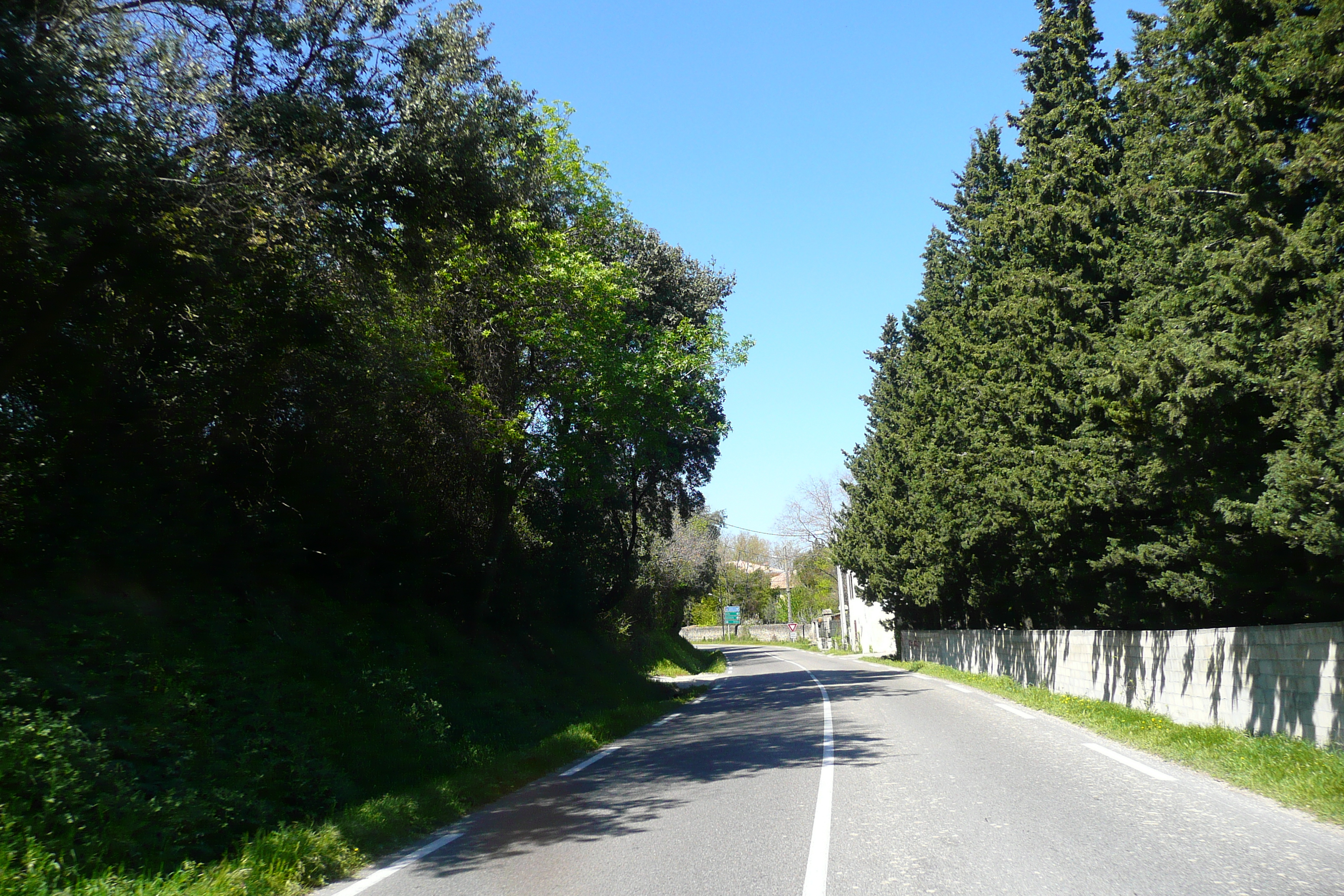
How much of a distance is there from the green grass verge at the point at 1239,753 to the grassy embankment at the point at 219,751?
286 inches

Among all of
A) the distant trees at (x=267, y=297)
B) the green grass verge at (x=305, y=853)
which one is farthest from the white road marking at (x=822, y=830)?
the distant trees at (x=267, y=297)

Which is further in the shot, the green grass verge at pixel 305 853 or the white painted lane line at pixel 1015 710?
the white painted lane line at pixel 1015 710

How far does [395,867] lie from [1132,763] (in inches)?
306

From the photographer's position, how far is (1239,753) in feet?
30.9

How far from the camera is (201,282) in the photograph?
862cm

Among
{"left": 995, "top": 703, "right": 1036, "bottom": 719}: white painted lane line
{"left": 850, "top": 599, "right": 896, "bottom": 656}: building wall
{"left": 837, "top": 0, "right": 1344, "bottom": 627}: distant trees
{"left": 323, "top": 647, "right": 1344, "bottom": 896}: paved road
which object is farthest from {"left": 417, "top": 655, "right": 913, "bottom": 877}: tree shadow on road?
{"left": 850, "top": 599, "right": 896, "bottom": 656}: building wall

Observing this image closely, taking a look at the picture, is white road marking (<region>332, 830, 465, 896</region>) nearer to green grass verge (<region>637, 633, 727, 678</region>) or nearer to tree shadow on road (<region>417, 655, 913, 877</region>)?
tree shadow on road (<region>417, 655, 913, 877</region>)

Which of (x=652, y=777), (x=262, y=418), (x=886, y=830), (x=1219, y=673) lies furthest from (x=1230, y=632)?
(x=262, y=418)

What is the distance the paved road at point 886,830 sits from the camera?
5.32 m

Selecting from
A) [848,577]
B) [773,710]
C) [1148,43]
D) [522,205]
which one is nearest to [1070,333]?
[1148,43]

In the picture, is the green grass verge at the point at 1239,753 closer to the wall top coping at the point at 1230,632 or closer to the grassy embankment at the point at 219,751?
the wall top coping at the point at 1230,632

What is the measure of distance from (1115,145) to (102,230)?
1808cm

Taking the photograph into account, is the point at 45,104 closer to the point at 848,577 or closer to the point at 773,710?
the point at 773,710

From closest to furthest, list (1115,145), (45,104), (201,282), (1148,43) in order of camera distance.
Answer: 1. (45,104)
2. (201,282)
3. (1148,43)
4. (1115,145)
